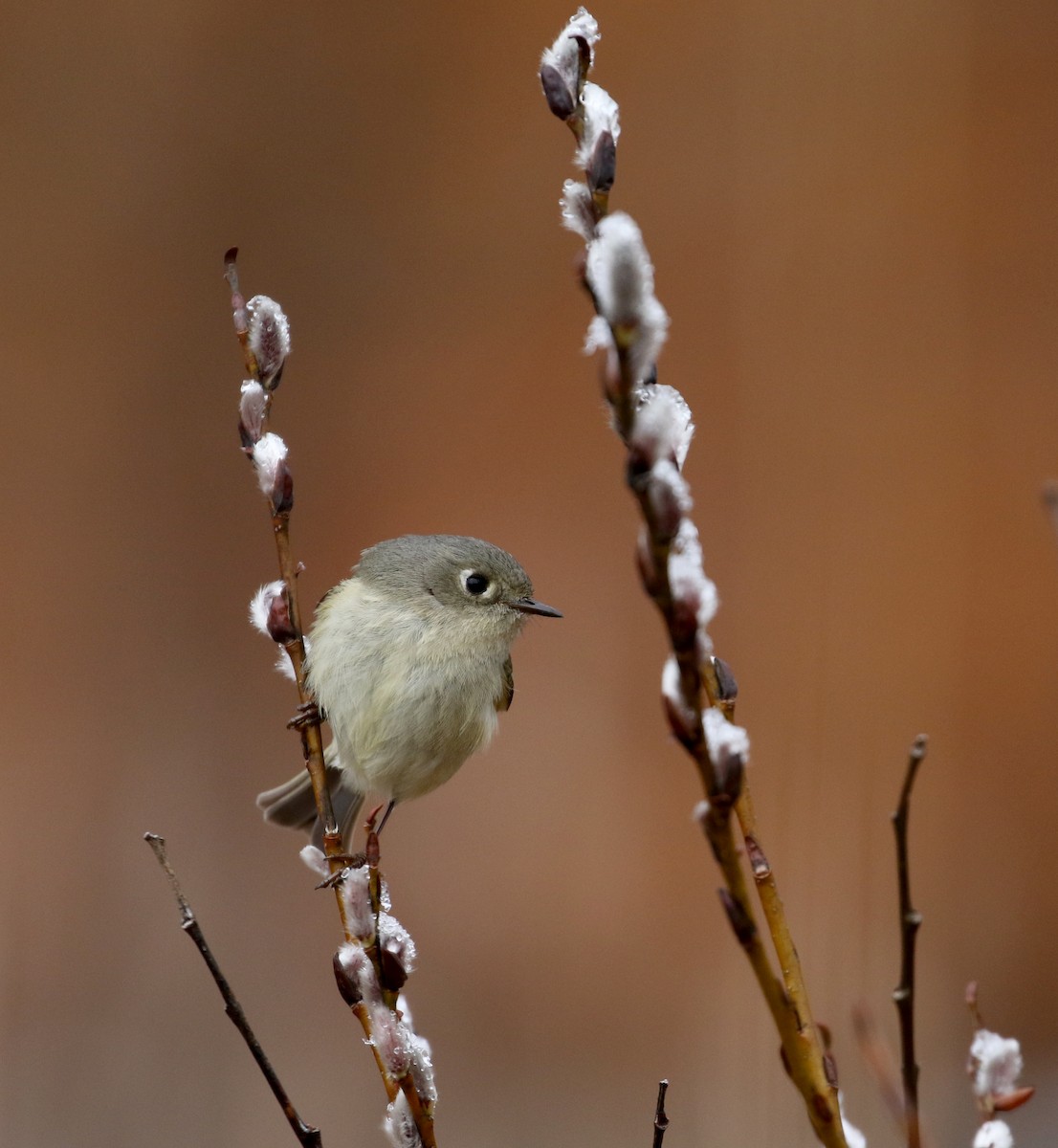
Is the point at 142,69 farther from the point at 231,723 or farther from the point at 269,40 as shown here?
the point at 231,723

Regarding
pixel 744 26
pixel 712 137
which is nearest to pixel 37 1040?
pixel 712 137

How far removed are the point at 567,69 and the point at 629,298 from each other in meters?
0.34

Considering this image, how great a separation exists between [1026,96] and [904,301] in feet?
1.91

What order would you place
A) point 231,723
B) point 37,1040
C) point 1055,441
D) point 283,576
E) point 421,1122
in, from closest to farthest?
point 421,1122, point 283,576, point 37,1040, point 1055,441, point 231,723

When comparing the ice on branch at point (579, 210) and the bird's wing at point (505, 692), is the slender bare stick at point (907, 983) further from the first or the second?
the bird's wing at point (505, 692)

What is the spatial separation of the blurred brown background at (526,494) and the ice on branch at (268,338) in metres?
2.33

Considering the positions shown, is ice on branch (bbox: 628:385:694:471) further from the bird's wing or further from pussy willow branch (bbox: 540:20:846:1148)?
the bird's wing

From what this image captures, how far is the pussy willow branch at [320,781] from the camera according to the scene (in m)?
0.84

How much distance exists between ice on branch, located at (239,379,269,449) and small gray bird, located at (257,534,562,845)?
83 cm

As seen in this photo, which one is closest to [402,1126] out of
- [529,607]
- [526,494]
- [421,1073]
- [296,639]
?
[421,1073]

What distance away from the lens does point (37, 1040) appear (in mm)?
3010

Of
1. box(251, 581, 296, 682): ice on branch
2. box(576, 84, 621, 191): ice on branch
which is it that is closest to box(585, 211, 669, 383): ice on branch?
box(576, 84, 621, 191): ice on branch

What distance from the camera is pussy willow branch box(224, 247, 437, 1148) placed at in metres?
0.84

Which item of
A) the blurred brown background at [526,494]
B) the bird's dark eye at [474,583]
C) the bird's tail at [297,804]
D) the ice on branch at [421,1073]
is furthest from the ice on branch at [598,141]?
the blurred brown background at [526,494]
